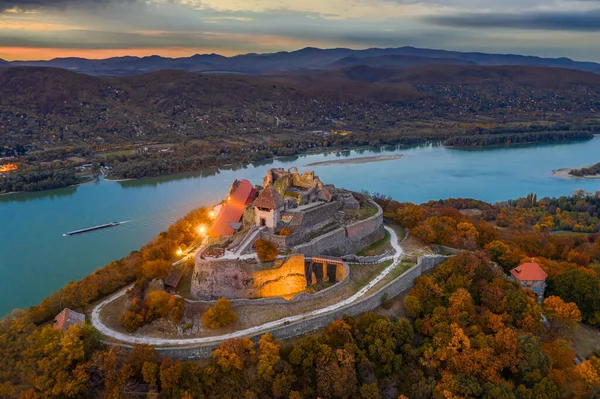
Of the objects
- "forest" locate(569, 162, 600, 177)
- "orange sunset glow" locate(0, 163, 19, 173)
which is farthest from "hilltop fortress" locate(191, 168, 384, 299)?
"forest" locate(569, 162, 600, 177)

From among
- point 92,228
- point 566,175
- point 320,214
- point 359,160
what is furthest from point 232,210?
point 566,175

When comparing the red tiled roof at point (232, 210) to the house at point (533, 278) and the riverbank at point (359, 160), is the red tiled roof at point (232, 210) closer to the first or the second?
the house at point (533, 278)

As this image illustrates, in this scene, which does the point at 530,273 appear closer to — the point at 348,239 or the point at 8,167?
the point at 348,239

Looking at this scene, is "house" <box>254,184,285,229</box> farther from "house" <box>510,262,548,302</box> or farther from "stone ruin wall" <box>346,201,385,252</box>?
"house" <box>510,262,548,302</box>

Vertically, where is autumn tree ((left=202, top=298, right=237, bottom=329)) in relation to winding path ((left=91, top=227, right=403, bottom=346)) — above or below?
above

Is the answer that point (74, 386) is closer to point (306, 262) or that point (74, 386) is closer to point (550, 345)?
point (306, 262)

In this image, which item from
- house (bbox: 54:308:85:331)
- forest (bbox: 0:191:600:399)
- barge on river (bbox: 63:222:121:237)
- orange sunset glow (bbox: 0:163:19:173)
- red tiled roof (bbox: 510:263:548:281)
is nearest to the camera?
forest (bbox: 0:191:600:399)

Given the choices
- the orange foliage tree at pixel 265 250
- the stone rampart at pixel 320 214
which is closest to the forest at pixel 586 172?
the stone rampart at pixel 320 214
